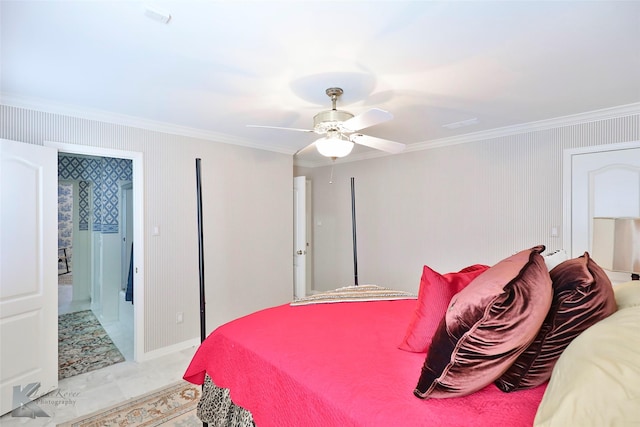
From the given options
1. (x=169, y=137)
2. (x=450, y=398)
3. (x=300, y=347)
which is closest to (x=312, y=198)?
(x=169, y=137)

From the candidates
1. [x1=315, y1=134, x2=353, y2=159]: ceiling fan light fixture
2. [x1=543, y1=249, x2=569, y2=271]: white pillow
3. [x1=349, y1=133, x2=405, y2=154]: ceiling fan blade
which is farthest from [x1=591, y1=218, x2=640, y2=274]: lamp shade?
[x1=315, y1=134, x2=353, y2=159]: ceiling fan light fixture

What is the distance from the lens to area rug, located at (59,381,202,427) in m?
2.30

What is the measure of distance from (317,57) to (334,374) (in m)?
1.71

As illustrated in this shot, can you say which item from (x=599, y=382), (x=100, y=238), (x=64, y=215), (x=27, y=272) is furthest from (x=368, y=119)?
(x=64, y=215)

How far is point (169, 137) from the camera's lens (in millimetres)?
3516

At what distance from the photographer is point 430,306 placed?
157 centimetres

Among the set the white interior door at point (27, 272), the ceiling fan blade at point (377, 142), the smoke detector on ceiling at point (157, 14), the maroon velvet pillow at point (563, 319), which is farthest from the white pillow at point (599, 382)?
the white interior door at point (27, 272)

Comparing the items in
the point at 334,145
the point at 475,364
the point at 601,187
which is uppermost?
the point at 334,145

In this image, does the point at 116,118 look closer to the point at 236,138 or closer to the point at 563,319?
the point at 236,138

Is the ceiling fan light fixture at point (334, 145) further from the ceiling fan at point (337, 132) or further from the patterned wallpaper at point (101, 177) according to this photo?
the patterned wallpaper at point (101, 177)

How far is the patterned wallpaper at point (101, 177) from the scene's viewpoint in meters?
4.90

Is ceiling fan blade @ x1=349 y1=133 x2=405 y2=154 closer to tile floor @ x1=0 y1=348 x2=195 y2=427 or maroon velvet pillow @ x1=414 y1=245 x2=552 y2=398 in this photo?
maroon velvet pillow @ x1=414 y1=245 x2=552 y2=398

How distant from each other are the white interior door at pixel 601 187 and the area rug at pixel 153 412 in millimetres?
3645

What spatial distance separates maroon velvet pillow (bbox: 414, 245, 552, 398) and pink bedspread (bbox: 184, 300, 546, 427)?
0.29 feet
